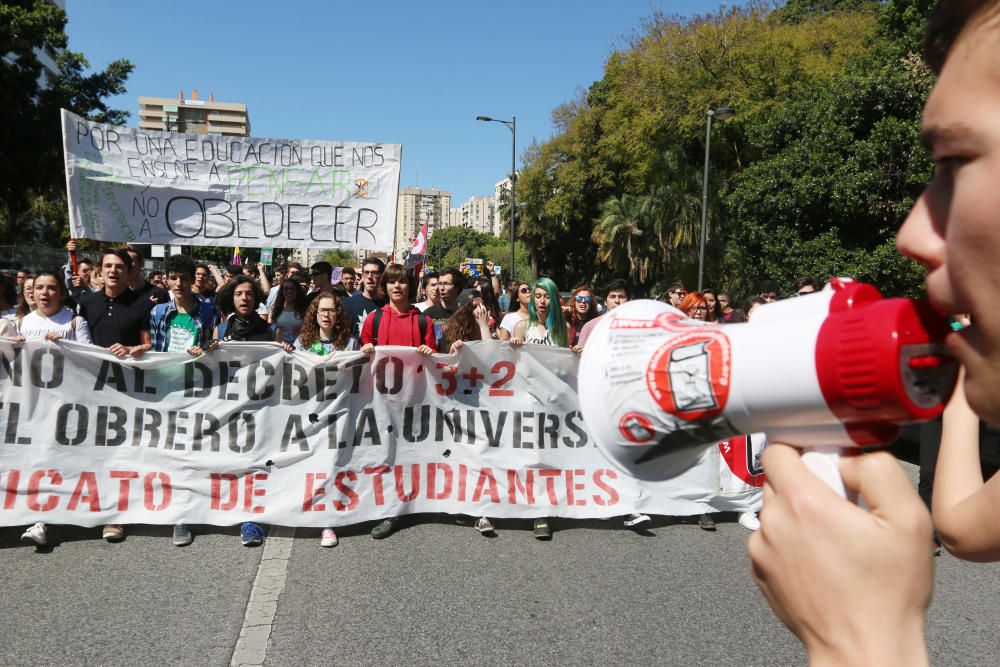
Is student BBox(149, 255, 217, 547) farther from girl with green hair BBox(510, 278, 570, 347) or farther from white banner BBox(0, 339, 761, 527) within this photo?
girl with green hair BBox(510, 278, 570, 347)

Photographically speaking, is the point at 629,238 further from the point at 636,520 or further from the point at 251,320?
the point at 636,520

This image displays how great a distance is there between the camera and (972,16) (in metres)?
0.69

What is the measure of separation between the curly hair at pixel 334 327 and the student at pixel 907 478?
4.90 meters

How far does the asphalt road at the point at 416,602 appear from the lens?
3.25 metres

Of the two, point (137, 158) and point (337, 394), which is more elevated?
point (137, 158)

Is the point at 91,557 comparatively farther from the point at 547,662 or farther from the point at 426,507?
the point at 547,662

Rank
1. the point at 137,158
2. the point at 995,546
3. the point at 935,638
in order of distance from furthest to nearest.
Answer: the point at 137,158 → the point at 935,638 → the point at 995,546

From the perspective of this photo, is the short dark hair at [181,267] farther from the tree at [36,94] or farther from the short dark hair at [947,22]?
the tree at [36,94]

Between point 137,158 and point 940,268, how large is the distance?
7.47 meters

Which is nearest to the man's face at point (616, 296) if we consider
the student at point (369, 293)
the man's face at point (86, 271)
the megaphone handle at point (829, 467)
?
the student at point (369, 293)

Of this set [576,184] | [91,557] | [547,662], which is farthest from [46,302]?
[576,184]

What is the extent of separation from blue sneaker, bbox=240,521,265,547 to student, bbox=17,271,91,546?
6.03 feet

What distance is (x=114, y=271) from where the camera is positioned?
560cm

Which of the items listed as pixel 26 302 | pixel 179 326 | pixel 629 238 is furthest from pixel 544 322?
pixel 629 238
